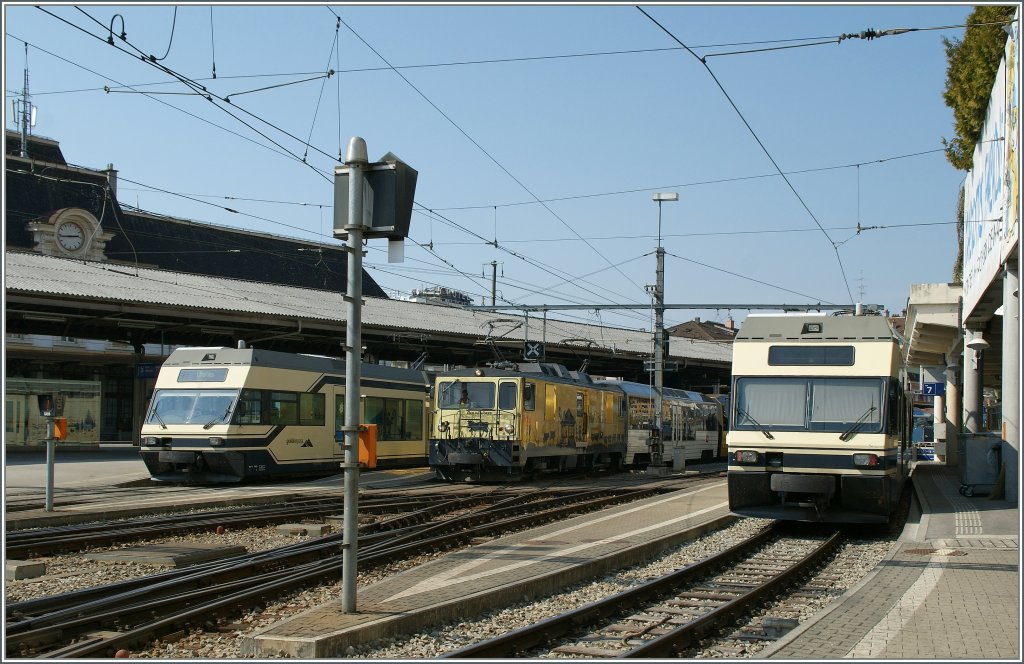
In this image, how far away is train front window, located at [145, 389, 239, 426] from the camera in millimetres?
22500

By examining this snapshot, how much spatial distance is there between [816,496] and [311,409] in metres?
13.5

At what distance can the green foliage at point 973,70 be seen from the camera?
22.5 meters

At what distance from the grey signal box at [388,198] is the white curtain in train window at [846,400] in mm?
8328

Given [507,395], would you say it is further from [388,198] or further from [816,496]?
[388,198]

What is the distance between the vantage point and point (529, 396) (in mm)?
25062

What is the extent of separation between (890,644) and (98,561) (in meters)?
8.36

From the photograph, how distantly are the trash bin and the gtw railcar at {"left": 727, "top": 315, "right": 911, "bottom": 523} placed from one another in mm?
5572

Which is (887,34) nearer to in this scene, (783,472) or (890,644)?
(783,472)

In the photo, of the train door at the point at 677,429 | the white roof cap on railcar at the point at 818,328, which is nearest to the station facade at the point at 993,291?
the white roof cap on railcar at the point at 818,328

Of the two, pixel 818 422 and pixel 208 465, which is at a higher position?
pixel 818 422

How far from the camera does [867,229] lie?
101 ft

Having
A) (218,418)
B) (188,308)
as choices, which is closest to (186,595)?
(218,418)

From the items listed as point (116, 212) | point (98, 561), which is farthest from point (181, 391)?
point (116, 212)

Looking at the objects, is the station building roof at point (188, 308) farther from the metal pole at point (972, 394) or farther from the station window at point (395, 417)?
the metal pole at point (972, 394)
